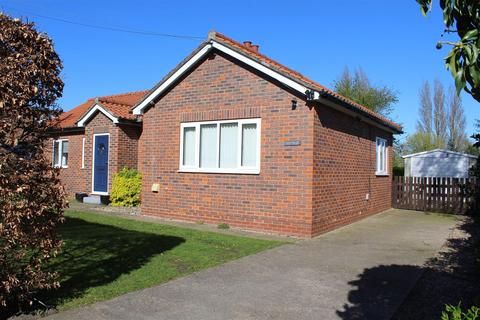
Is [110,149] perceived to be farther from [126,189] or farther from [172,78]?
[172,78]

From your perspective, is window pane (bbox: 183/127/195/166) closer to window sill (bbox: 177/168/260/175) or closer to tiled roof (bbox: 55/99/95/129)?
window sill (bbox: 177/168/260/175)

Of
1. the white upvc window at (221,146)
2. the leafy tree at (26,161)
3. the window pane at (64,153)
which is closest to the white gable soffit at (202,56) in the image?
the white upvc window at (221,146)

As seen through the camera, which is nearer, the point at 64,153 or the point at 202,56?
the point at 202,56

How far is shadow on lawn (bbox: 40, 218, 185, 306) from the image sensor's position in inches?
235

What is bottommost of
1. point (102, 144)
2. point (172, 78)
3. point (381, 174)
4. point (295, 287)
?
point (295, 287)

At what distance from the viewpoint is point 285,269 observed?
715cm

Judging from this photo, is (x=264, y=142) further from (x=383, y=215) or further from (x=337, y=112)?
(x=383, y=215)

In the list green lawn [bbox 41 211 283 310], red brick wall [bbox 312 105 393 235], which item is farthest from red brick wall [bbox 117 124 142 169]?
red brick wall [bbox 312 105 393 235]

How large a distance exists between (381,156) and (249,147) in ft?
24.6

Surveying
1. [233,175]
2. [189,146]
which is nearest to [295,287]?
[233,175]

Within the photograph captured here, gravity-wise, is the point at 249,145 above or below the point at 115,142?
below

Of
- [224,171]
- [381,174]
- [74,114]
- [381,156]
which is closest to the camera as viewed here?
[224,171]

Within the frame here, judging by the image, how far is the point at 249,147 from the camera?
445 inches

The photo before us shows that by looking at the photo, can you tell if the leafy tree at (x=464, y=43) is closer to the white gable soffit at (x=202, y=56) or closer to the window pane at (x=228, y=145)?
the white gable soffit at (x=202, y=56)
